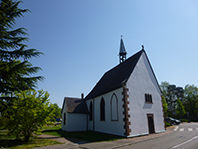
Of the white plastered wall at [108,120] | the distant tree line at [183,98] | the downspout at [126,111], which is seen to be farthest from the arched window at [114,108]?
the distant tree line at [183,98]

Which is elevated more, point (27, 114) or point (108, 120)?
point (27, 114)

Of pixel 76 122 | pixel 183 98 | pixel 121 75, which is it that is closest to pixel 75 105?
pixel 76 122

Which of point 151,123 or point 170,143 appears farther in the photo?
point 151,123

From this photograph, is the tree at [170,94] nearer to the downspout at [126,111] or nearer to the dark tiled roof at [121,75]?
the dark tiled roof at [121,75]

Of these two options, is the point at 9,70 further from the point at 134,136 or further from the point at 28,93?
the point at 134,136

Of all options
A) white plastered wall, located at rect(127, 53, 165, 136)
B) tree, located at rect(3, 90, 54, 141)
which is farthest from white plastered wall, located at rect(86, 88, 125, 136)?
tree, located at rect(3, 90, 54, 141)

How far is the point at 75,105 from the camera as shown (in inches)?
965

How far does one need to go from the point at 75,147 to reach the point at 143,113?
961cm

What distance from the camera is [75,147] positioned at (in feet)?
33.4

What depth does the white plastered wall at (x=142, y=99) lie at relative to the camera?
15.5 m

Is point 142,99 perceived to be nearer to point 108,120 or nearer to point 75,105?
point 108,120

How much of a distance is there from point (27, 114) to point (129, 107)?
10.1 meters

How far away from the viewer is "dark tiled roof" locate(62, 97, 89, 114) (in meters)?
23.2

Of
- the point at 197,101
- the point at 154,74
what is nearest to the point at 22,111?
the point at 154,74
